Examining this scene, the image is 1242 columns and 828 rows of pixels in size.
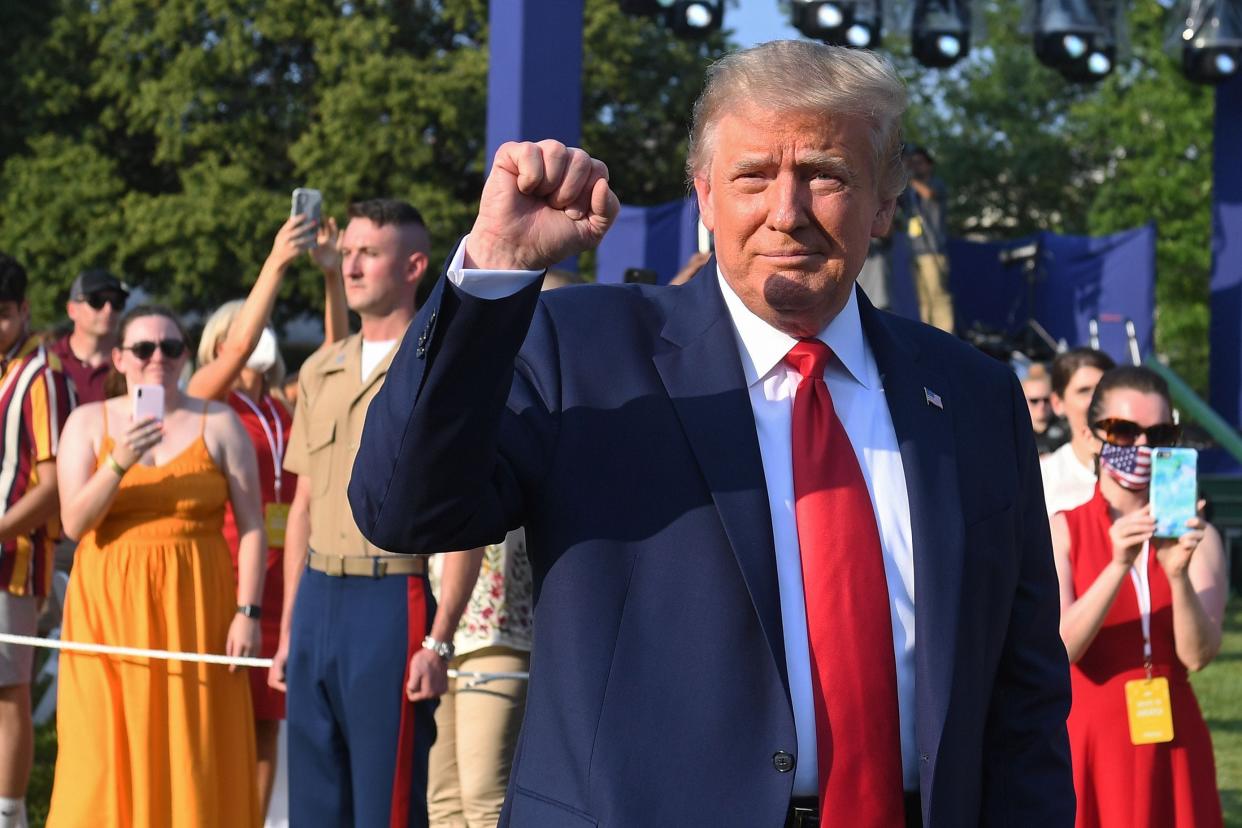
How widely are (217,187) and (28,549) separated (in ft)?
104

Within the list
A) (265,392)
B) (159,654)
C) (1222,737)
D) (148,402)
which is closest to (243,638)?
(159,654)

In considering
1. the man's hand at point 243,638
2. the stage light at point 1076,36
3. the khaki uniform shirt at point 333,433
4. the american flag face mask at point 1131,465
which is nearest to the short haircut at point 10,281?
the man's hand at point 243,638

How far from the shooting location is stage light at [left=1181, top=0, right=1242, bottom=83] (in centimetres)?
1666

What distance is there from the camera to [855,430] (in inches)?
102

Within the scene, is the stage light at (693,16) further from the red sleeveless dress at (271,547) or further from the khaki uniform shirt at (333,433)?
the khaki uniform shirt at (333,433)

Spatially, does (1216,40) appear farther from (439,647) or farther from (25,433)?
(439,647)

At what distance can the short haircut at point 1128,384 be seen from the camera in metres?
4.93

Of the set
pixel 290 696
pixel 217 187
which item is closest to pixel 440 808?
pixel 290 696

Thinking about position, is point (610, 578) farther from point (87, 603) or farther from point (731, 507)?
point (87, 603)

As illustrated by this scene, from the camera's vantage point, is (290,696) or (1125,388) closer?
(1125,388)

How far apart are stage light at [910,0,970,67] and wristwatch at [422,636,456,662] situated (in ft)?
39.0

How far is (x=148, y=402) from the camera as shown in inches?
234

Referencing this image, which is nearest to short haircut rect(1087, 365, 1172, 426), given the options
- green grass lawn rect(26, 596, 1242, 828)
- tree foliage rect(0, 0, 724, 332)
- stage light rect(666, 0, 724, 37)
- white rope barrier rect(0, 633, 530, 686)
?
white rope barrier rect(0, 633, 530, 686)

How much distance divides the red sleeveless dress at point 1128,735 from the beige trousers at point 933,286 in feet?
41.6
